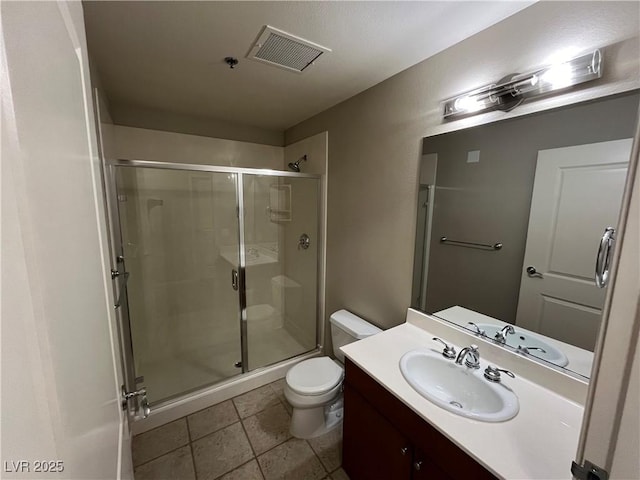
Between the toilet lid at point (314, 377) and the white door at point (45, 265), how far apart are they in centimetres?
124

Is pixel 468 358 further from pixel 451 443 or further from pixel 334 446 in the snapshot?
pixel 334 446

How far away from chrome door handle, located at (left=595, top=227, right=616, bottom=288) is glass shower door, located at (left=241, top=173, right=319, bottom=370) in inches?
73.8

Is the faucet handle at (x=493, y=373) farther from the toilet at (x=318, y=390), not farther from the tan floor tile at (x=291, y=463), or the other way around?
the tan floor tile at (x=291, y=463)

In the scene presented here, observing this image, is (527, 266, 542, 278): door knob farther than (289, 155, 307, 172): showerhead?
No

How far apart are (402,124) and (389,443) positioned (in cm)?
172

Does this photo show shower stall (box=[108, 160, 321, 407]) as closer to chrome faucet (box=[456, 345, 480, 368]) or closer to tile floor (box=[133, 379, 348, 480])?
tile floor (box=[133, 379, 348, 480])

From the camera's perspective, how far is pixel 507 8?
110 cm

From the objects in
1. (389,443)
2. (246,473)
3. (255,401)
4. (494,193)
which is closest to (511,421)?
(389,443)

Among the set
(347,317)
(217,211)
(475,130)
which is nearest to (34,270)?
(475,130)

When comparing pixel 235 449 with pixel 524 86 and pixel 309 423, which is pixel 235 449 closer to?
pixel 309 423

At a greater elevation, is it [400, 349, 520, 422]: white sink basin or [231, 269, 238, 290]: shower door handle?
[231, 269, 238, 290]: shower door handle

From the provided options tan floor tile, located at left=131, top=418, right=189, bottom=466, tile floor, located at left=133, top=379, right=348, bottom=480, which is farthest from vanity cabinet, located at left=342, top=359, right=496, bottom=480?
tan floor tile, located at left=131, top=418, right=189, bottom=466

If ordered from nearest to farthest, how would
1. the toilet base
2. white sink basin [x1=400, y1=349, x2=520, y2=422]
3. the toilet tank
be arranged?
white sink basin [x1=400, y1=349, x2=520, y2=422], the toilet base, the toilet tank

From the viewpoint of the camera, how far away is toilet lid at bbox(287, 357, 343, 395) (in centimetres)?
167
